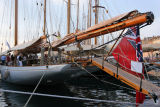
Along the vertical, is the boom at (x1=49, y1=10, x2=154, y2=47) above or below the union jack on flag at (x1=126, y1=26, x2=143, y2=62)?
above

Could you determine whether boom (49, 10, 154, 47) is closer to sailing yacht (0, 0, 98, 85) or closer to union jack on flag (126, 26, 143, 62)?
union jack on flag (126, 26, 143, 62)

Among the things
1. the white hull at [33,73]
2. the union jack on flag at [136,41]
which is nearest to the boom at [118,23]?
the union jack on flag at [136,41]

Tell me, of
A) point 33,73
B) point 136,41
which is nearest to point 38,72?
point 33,73

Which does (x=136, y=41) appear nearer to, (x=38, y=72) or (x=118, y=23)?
(x=118, y=23)

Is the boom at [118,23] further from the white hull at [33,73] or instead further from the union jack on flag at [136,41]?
the white hull at [33,73]

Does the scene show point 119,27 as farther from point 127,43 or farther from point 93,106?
point 93,106

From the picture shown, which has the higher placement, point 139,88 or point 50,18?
point 50,18

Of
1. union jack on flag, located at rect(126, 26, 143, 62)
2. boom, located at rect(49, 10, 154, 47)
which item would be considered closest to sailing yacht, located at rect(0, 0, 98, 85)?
boom, located at rect(49, 10, 154, 47)

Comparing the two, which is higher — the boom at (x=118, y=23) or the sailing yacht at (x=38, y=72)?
the boom at (x=118, y=23)

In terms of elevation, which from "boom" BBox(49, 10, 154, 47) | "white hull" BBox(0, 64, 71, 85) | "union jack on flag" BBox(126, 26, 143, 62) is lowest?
"white hull" BBox(0, 64, 71, 85)

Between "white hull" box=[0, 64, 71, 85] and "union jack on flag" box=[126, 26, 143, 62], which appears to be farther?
"white hull" box=[0, 64, 71, 85]

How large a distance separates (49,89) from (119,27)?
7.49m

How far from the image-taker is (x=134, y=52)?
386 inches

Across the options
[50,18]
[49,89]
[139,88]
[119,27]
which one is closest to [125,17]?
[119,27]
